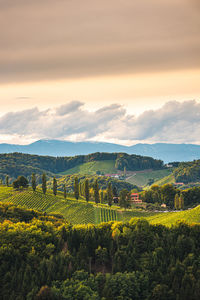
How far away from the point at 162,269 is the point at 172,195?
365 ft

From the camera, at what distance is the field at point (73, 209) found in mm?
122375

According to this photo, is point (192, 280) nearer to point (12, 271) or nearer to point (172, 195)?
point (12, 271)

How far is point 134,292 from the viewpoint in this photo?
4931 cm

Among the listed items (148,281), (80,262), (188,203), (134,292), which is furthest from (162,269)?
(188,203)

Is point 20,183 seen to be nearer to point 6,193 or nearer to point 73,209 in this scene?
point 6,193

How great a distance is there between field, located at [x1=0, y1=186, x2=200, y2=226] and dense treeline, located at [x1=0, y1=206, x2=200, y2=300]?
48786 mm

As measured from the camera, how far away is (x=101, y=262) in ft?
205

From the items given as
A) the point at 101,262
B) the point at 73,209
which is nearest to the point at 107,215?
the point at 73,209

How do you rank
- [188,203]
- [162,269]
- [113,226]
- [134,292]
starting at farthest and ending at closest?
[188,203], [113,226], [162,269], [134,292]

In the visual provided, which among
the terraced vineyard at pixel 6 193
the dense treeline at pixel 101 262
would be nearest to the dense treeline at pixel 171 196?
the terraced vineyard at pixel 6 193

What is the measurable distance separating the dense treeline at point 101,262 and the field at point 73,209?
4879 centimetres

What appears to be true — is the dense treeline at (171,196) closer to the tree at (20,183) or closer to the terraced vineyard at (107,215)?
the terraced vineyard at (107,215)

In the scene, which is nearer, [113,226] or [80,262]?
[80,262]

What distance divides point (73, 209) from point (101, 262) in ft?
228
